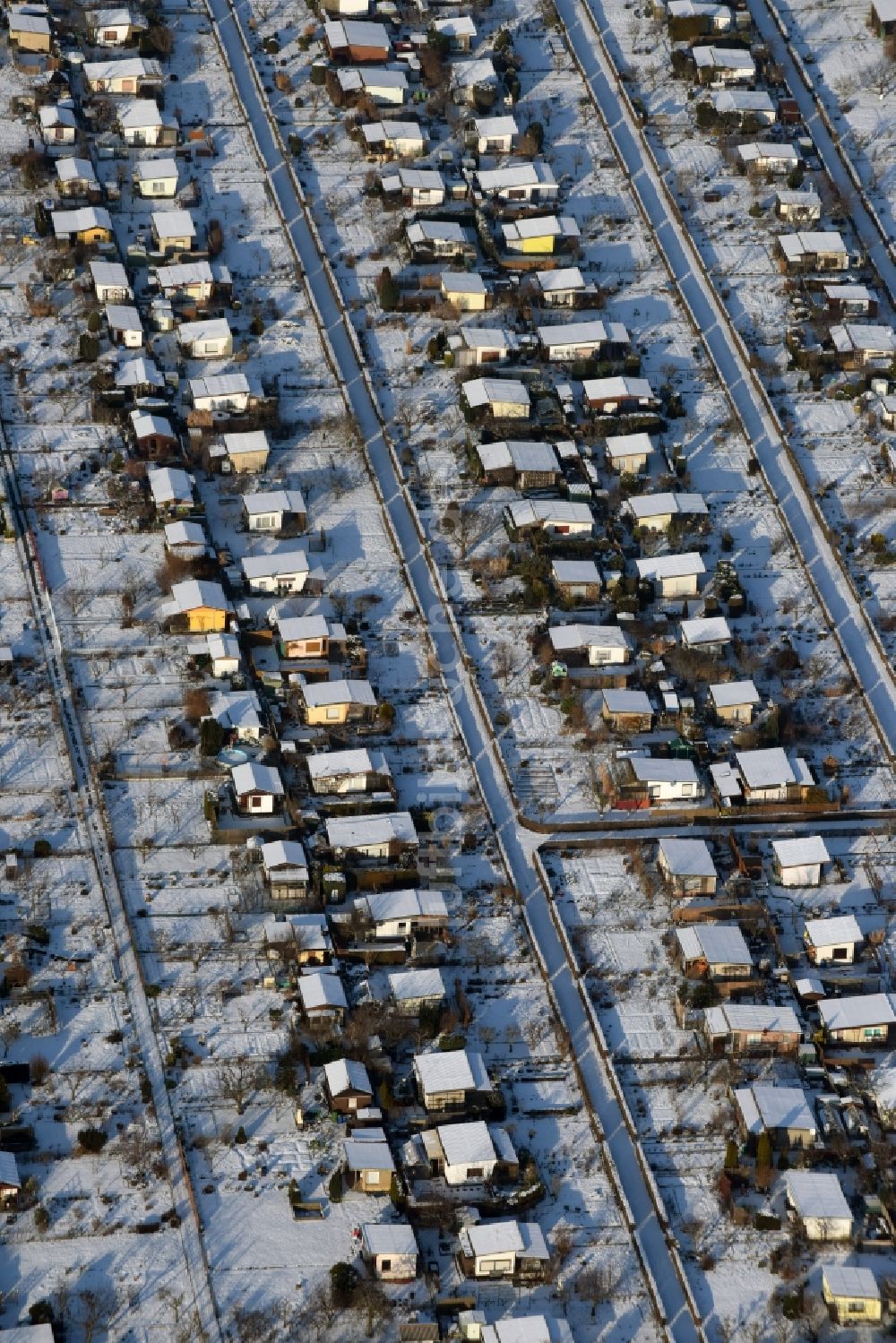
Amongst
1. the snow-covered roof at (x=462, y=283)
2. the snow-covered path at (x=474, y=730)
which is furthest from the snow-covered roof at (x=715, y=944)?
the snow-covered roof at (x=462, y=283)

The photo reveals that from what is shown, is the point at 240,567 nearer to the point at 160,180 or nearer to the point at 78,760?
the point at 78,760

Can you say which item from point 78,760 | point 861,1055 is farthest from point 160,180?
point 861,1055

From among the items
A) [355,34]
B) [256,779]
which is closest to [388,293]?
[355,34]

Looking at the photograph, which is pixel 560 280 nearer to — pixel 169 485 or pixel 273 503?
pixel 273 503

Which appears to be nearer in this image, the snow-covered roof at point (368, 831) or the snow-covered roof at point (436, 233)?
the snow-covered roof at point (368, 831)

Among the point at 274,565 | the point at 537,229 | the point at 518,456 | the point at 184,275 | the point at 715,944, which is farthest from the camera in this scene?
the point at 537,229

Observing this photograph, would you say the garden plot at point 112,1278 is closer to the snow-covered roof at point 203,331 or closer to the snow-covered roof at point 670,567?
the snow-covered roof at point 670,567

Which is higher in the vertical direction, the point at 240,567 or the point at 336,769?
the point at 240,567
